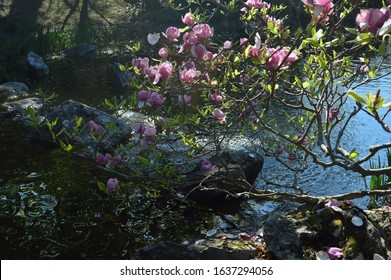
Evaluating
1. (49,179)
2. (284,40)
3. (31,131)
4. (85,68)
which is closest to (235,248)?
→ (284,40)

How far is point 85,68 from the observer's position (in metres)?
14.2

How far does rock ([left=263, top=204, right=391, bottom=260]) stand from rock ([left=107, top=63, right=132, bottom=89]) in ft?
29.1

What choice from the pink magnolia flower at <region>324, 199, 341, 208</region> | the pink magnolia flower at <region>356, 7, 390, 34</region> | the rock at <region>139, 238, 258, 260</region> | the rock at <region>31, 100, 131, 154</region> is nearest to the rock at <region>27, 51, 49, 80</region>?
the rock at <region>31, 100, 131, 154</region>

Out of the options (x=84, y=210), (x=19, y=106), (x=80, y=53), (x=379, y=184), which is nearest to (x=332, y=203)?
(x=379, y=184)

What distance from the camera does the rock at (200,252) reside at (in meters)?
3.68

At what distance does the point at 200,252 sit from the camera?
3.69 meters

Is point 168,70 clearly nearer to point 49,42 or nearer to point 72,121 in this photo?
point 72,121

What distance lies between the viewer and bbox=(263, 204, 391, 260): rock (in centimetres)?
331

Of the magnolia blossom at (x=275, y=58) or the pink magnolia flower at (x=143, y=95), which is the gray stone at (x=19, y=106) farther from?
the magnolia blossom at (x=275, y=58)

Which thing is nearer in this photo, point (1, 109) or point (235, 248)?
point (235, 248)

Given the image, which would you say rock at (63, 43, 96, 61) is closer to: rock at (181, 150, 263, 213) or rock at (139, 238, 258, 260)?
rock at (181, 150, 263, 213)

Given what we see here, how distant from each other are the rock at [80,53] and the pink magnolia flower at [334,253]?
13.6 metres

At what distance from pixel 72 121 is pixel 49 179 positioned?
197 centimetres

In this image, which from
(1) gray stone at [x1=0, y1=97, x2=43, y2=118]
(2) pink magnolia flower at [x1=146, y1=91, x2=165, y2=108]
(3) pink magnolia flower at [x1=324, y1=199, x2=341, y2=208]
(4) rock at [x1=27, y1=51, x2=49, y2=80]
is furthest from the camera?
(4) rock at [x1=27, y1=51, x2=49, y2=80]
